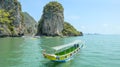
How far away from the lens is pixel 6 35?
10744 centimetres

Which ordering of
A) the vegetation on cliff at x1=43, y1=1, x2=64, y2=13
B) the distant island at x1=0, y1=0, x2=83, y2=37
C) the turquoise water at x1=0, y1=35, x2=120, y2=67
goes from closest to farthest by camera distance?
the turquoise water at x1=0, y1=35, x2=120, y2=67 → the distant island at x1=0, y1=0, x2=83, y2=37 → the vegetation on cliff at x1=43, y1=1, x2=64, y2=13

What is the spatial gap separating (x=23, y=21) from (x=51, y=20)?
18907mm

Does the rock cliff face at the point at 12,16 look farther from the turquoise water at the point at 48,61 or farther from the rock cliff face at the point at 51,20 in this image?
the turquoise water at the point at 48,61

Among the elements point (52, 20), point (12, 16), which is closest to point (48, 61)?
point (12, 16)

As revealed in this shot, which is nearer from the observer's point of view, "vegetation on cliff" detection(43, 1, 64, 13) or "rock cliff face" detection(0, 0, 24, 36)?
"rock cliff face" detection(0, 0, 24, 36)

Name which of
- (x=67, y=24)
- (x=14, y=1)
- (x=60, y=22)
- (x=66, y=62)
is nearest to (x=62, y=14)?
(x=60, y=22)

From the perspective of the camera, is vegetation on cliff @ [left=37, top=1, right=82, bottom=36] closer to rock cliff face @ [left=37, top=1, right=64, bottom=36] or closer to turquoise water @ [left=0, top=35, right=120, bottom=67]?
rock cliff face @ [left=37, top=1, right=64, bottom=36]

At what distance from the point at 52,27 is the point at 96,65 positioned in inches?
4369

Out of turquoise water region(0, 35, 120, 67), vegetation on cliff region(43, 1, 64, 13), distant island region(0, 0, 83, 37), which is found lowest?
turquoise water region(0, 35, 120, 67)

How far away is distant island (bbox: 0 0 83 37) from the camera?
115m

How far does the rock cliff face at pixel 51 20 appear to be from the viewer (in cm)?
13712

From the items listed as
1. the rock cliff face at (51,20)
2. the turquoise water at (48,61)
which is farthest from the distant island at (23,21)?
the turquoise water at (48,61)

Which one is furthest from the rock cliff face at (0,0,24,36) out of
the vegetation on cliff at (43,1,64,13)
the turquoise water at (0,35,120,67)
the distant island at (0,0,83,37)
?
the turquoise water at (0,35,120,67)

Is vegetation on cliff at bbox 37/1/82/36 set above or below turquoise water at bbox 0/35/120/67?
above
